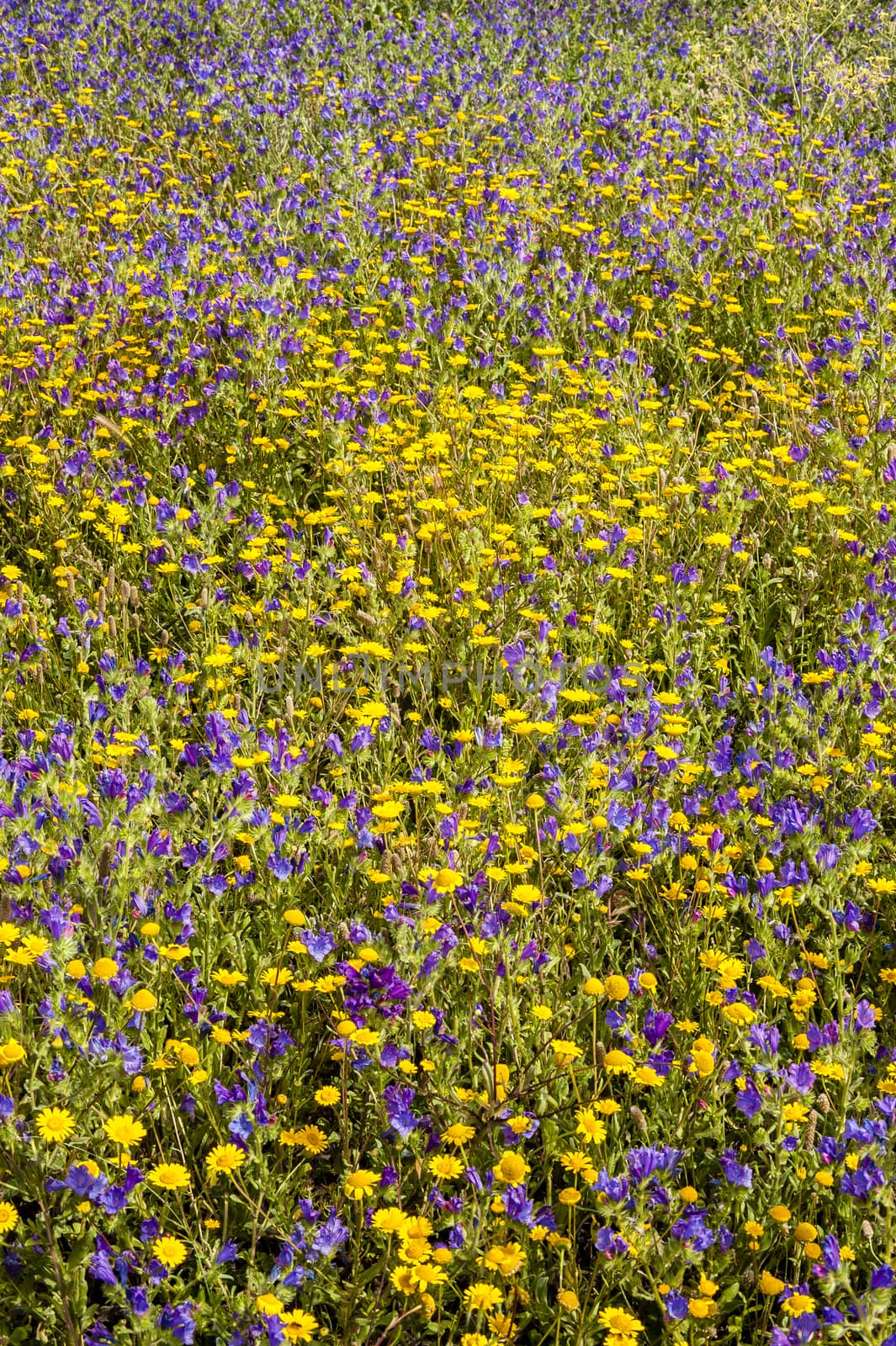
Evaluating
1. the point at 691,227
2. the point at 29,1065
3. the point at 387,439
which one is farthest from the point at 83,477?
the point at 691,227

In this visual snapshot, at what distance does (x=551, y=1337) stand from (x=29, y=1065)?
0.93 m

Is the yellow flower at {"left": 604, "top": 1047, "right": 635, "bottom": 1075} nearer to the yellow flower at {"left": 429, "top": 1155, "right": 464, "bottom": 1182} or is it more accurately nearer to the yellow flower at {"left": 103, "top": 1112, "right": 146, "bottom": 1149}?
the yellow flower at {"left": 429, "top": 1155, "right": 464, "bottom": 1182}

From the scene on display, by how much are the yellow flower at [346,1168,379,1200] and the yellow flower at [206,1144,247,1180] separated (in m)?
0.17

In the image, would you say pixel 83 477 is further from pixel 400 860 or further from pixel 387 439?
pixel 400 860

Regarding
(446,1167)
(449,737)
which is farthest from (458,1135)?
(449,737)

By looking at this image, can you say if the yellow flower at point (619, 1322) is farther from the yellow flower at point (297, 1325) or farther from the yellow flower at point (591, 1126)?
the yellow flower at point (297, 1325)

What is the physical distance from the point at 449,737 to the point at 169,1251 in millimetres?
1567

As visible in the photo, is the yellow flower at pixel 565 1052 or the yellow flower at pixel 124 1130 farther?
the yellow flower at pixel 565 1052

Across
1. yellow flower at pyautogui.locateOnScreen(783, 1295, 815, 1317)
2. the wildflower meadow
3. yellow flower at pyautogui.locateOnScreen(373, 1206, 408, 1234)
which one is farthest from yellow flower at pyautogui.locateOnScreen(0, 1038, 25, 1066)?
yellow flower at pyautogui.locateOnScreen(783, 1295, 815, 1317)

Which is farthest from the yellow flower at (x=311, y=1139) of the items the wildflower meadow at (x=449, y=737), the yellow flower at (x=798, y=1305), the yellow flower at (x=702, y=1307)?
the yellow flower at (x=798, y=1305)

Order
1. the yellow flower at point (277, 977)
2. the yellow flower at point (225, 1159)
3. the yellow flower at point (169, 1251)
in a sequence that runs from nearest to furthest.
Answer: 1. the yellow flower at point (169, 1251)
2. the yellow flower at point (225, 1159)
3. the yellow flower at point (277, 977)

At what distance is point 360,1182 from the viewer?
6.18 ft

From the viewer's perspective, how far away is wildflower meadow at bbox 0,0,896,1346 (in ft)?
6.43

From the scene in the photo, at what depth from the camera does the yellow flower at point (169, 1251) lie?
1.83m
